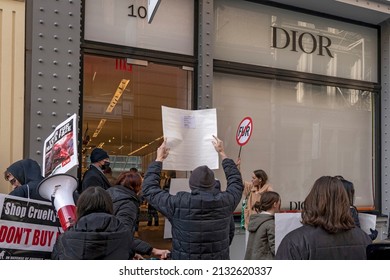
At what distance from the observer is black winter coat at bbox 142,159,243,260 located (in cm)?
319

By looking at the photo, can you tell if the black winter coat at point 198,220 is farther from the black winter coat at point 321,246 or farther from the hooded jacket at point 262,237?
the black winter coat at point 321,246

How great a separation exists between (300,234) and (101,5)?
4474 mm

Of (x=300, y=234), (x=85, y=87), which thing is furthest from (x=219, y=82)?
(x=300, y=234)

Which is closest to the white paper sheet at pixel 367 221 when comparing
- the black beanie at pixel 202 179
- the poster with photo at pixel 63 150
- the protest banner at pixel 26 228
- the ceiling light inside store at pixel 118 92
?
the black beanie at pixel 202 179

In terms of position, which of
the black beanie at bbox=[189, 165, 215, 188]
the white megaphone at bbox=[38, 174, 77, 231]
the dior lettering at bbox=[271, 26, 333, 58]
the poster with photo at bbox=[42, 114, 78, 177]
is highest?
the dior lettering at bbox=[271, 26, 333, 58]

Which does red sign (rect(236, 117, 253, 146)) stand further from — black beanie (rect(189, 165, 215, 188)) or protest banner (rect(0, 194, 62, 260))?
protest banner (rect(0, 194, 62, 260))

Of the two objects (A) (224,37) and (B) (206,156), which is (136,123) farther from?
(B) (206,156)

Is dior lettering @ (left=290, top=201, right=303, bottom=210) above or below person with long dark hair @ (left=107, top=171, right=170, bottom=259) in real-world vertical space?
below

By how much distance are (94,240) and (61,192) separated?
883mm

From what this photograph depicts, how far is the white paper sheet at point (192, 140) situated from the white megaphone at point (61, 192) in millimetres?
980

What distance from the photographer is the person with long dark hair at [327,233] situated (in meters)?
2.26

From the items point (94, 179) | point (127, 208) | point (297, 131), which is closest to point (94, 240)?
point (127, 208)

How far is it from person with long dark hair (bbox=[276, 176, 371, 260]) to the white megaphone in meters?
1.52

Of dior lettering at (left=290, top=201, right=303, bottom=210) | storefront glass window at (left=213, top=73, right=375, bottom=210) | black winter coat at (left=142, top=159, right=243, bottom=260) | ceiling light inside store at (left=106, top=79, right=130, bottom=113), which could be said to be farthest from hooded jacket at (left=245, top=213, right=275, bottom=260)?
dior lettering at (left=290, top=201, right=303, bottom=210)
